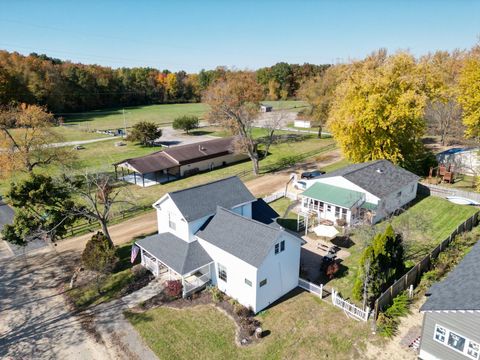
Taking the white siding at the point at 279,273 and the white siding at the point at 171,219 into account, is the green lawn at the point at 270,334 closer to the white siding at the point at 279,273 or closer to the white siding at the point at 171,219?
the white siding at the point at 279,273

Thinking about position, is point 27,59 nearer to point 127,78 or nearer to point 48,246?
point 127,78

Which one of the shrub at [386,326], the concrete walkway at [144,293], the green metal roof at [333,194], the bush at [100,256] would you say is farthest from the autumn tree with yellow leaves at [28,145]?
the shrub at [386,326]

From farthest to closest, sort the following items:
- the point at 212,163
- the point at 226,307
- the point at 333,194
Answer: the point at 212,163 → the point at 333,194 → the point at 226,307

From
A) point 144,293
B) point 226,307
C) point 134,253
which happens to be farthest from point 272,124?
point 226,307

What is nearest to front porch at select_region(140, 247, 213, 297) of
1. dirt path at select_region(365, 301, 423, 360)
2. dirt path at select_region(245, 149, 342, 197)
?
dirt path at select_region(365, 301, 423, 360)

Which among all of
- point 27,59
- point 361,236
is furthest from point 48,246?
point 27,59

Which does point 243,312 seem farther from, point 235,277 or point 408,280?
point 408,280
